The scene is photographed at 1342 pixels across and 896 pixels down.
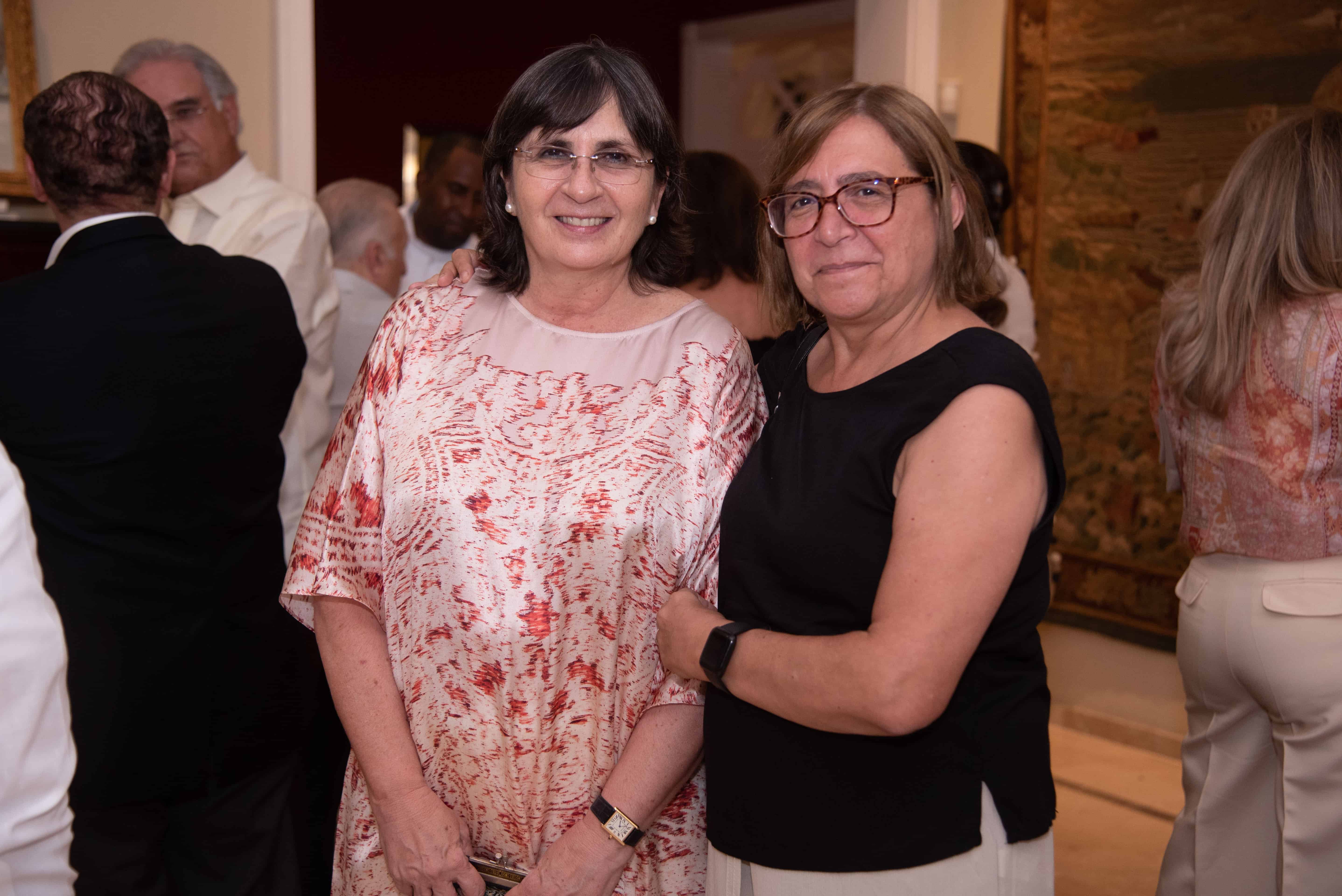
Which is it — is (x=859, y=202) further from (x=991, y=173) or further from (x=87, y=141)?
(x=991, y=173)

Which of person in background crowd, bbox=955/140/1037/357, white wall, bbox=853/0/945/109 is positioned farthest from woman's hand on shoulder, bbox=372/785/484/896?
white wall, bbox=853/0/945/109

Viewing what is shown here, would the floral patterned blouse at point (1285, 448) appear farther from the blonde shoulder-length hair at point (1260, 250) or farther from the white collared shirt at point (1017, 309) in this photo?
the white collared shirt at point (1017, 309)

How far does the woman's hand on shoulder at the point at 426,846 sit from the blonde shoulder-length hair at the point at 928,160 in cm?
91

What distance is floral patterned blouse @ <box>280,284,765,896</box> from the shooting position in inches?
64.8

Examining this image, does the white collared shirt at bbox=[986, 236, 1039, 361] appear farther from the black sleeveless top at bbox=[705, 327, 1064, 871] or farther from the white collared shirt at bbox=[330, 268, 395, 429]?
the black sleeveless top at bbox=[705, 327, 1064, 871]

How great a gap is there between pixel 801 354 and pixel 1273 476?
1207 millimetres

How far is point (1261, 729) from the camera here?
2.54m

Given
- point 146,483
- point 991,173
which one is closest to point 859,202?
point 146,483

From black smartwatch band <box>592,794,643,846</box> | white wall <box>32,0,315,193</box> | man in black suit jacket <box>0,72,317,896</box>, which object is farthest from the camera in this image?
white wall <box>32,0,315,193</box>

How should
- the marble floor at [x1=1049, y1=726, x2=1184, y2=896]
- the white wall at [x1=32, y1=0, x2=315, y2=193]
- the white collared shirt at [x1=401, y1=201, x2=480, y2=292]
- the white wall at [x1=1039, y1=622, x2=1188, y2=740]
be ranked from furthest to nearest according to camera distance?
the white collared shirt at [x1=401, y1=201, x2=480, y2=292] < the white wall at [x1=1039, y1=622, x2=1188, y2=740] < the marble floor at [x1=1049, y1=726, x2=1184, y2=896] < the white wall at [x1=32, y1=0, x2=315, y2=193]

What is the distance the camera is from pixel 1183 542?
8.59 ft

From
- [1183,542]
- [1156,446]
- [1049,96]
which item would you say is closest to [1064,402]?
[1156,446]

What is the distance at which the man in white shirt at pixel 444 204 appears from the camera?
16.0 feet

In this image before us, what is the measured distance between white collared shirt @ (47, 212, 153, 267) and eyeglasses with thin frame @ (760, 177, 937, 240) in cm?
138
